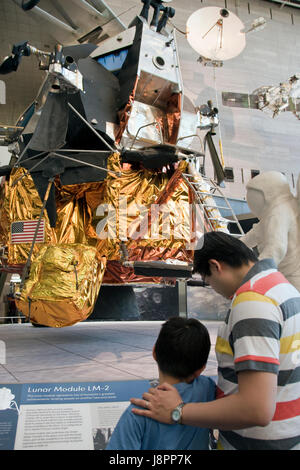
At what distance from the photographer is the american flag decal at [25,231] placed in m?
4.16

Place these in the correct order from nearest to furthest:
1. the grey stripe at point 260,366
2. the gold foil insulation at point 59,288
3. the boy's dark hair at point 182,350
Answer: the grey stripe at point 260,366
the boy's dark hair at point 182,350
the gold foil insulation at point 59,288

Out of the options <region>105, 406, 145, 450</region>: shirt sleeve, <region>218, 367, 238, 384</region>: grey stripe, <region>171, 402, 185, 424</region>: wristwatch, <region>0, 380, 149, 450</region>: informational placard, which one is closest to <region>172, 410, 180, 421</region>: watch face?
<region>171, 402, 185, 424</region>: wristwatch

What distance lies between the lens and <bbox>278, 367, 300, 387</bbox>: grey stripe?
1.07 m

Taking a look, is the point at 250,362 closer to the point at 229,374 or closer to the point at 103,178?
the point at 229,374

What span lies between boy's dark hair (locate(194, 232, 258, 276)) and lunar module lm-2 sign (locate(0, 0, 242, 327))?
91.1 inches

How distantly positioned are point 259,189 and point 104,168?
2013mm

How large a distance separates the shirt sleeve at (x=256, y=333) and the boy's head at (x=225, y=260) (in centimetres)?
18

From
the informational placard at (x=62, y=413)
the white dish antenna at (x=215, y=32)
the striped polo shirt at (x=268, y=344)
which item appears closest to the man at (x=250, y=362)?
the striped polo shirt at (x=268, y=344)

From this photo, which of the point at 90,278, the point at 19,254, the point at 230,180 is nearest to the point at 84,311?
the point at 90,278

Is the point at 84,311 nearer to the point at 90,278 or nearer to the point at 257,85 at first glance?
the point at 90,278

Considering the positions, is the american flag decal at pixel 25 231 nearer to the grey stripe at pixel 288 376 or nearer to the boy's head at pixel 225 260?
the boy's head at pixel 225 260

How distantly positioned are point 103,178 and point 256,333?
3.17 metres

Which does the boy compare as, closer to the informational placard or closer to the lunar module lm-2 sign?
the informational placard

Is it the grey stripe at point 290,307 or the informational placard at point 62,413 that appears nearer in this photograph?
the grey stripe at point 290,307
